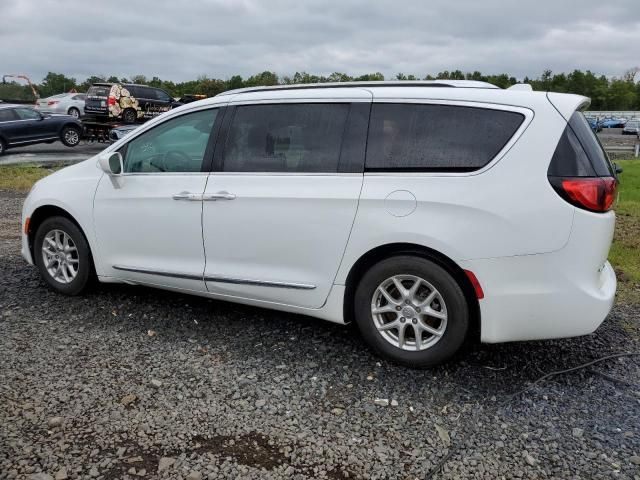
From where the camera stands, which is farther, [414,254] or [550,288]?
[414,254]

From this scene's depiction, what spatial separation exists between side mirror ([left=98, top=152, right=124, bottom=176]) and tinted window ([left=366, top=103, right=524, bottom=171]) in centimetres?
213

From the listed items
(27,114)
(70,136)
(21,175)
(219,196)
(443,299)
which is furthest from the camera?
(70,136)

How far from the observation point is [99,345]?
4.26 meters

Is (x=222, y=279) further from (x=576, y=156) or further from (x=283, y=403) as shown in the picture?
(x=576, y=156)

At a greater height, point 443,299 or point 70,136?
point 443,299

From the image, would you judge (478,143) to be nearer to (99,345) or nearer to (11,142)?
(99,345)

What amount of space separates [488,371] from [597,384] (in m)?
0.67

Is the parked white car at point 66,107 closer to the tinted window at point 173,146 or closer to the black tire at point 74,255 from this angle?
the black tire at point 74,255

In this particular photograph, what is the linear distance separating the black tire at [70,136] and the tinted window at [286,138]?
62.7 feet

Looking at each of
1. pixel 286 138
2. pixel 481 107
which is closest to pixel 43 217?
pixel 286 138

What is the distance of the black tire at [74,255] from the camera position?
16.5 feet

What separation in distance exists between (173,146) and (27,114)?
58.8 feet

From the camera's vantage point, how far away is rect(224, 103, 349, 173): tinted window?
4.05m

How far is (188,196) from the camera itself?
14.4 feet
